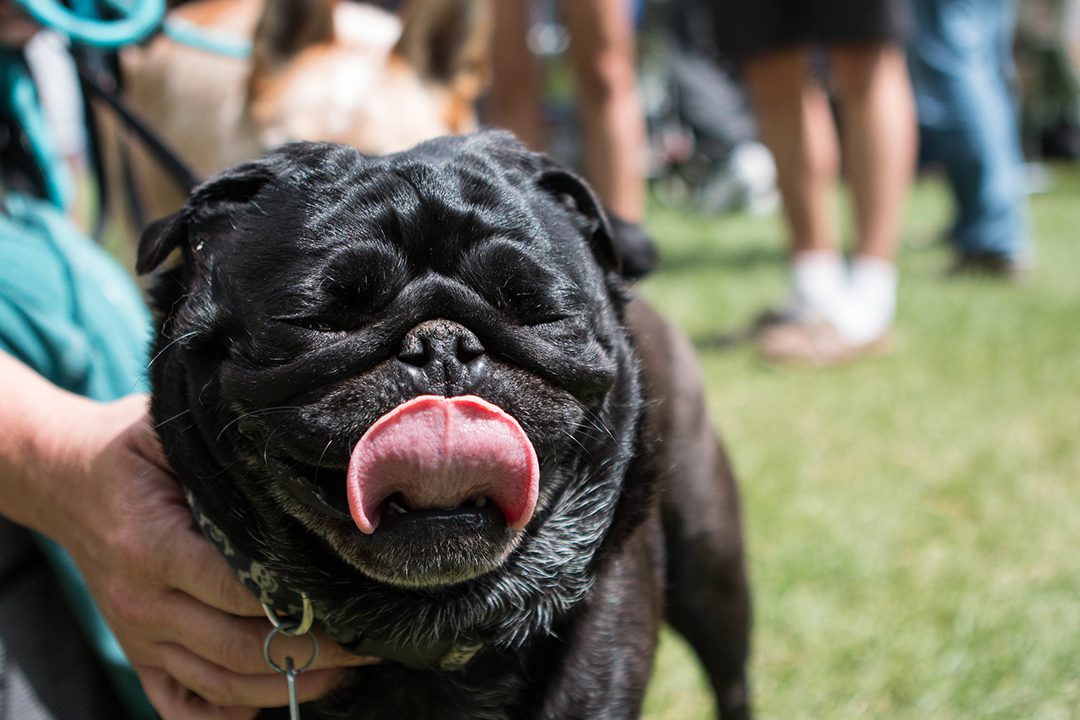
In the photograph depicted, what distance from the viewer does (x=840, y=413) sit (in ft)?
11.8

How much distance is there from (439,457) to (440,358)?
12 centimetres

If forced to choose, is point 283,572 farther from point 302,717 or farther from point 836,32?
point 836,32

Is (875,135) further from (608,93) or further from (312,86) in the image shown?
(312,86)

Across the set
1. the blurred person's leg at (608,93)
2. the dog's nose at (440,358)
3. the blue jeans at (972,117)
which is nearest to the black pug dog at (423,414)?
the dog's nose at (440,358)

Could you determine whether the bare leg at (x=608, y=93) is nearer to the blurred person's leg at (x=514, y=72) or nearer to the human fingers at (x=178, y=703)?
the blurred person's leg at (x=514, y=72)

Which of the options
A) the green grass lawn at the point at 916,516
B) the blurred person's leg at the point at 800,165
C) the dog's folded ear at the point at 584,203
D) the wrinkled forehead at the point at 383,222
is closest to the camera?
the wrinkled forehead at the point at 383,222

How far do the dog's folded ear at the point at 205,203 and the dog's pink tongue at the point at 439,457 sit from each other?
Answer: 0.40 m

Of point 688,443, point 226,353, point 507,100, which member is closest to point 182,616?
point 226,353

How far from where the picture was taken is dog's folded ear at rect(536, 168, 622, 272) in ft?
4.09

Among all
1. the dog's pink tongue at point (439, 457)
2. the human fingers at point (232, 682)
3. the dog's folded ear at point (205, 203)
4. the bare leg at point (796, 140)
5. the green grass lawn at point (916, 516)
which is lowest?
the green grass lawn at point (916, 516)

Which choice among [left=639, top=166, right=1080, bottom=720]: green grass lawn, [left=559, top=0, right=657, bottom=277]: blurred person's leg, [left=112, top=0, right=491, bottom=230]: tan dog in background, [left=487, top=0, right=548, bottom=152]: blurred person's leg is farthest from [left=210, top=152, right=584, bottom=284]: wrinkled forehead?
[left=487, top=0, right=548, bottom=152]: blurred person's leg

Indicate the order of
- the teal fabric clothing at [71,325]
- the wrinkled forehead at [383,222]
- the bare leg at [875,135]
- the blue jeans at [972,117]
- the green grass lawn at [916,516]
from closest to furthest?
the wrinkled forehead at [383,222], the teal fabric clothing at [71,325], the green grass lawn at [916,516], the bare leg at [875,135], the blue jeans at [972,117]

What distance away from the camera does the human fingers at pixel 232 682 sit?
118 cm

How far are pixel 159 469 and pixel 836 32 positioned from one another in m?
3.56
